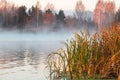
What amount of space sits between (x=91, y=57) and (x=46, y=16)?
6688 centimetres

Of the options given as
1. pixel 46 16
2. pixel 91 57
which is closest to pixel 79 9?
pixel 46 16

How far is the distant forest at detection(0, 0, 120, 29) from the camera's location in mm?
71100

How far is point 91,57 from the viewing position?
1037 centimetres

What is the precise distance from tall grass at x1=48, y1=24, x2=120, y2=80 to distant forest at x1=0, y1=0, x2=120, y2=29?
57274mm

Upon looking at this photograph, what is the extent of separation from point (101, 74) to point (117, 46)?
0.90 m

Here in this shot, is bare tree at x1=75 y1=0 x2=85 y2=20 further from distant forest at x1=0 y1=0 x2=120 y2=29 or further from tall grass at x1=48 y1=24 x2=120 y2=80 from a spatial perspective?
tall grass at x1=48 y1=24 x2=120 y2=80

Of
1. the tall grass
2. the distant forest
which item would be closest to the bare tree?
the distant forest

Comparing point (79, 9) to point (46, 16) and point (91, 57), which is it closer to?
point (46, 16)

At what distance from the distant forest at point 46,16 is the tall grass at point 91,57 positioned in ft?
188

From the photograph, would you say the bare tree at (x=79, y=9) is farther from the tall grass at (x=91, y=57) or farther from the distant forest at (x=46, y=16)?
the tall grass at (x=91, y=57)

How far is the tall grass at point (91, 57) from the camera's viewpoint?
10172mm

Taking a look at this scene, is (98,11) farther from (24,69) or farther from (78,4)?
(24,69)

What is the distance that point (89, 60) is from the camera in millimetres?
10219

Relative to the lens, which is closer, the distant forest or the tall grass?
the tall grass
